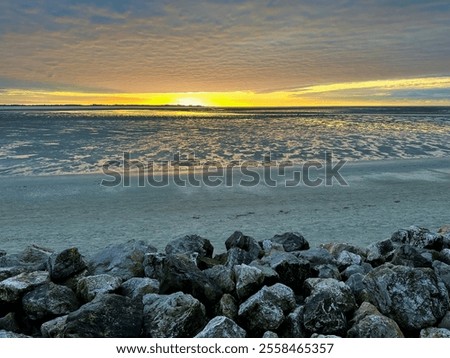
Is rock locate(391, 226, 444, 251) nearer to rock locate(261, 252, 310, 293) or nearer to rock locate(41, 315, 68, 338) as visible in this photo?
rock locate(261, 252, 310, 293)

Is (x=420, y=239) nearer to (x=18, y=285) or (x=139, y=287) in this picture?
(x=139, y=287)

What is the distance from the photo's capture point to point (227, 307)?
436 centimetres

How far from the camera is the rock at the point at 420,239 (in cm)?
620

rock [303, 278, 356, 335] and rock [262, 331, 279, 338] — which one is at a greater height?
rock [303, 278, 356, 335]

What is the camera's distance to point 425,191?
12922 millimetres

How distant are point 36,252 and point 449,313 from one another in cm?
538

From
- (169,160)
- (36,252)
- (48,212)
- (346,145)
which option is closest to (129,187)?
(48,212)

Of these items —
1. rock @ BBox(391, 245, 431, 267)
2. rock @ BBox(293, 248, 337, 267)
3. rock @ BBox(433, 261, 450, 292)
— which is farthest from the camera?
rock @ BBox(293, 248, 337, 267)

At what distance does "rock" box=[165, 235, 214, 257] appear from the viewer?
19.8 feet

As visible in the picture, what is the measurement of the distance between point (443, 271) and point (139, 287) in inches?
137

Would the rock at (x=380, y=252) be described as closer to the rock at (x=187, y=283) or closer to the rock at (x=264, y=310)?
the rock at (x=264, y=310)

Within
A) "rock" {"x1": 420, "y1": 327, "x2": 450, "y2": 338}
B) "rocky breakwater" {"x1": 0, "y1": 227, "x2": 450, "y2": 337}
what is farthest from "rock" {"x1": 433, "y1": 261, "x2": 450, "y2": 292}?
"rock" {"x1": 420, "y1": 327, "x2": 450, "y2": 338}

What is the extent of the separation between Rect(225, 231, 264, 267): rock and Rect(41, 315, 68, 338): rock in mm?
2212

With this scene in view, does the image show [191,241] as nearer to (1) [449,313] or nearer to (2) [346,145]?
(1) [449,313]
